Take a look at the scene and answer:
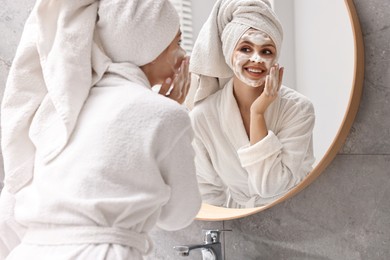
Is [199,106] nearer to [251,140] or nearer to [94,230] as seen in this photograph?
[251,140]

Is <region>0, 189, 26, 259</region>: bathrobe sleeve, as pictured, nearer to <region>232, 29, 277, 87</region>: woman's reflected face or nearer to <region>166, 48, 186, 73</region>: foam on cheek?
<region>166, 48, 186, 73</region>: foam on cheek

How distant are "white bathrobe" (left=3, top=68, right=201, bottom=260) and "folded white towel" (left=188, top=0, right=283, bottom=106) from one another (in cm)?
38

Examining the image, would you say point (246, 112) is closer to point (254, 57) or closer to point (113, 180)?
point (254, 57)

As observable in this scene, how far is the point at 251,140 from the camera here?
1.30 meters

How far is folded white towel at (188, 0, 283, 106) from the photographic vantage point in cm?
127

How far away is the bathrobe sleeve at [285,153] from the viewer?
1.25 m

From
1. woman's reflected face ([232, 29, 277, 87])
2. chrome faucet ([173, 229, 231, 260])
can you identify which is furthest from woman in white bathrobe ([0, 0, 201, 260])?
chrome faucet ([173, 229, 231, 260])

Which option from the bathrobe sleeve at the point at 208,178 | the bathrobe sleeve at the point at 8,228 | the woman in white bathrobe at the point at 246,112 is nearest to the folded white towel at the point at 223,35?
the woman in white bathrobe at the point at 246,112

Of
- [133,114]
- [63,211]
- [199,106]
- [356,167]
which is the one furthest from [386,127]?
[63,211]

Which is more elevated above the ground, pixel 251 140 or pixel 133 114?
pixel 133 114

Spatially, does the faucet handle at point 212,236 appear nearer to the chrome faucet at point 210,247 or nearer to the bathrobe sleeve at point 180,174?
the chrome faucet at point 210,247

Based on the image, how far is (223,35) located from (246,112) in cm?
19

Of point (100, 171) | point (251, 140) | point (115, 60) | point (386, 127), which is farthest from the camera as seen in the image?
point (251, 140)

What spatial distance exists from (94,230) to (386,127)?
634 millimetres
